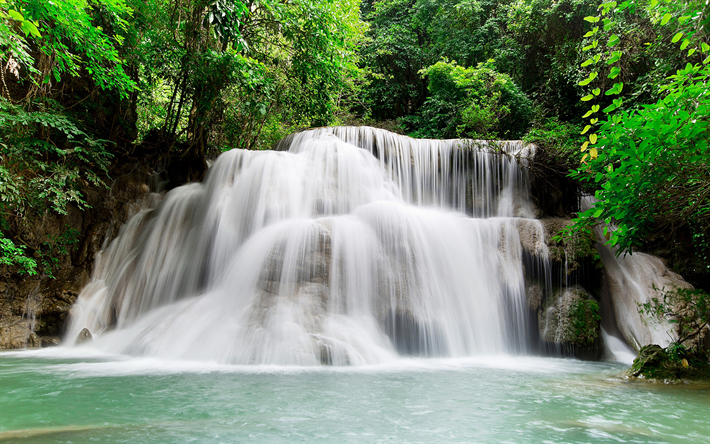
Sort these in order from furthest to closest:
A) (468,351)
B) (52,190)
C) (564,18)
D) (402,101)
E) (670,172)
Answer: (402,101)
(564,18)
(52,190)
(468,351)
(670,172)

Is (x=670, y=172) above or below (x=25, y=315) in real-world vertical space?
above

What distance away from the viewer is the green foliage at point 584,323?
24.2ft

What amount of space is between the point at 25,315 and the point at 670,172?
10.3 m

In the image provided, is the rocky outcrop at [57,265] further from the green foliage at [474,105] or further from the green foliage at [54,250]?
the green foliage at [474,105]

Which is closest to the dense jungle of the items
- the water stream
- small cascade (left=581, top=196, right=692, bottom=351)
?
small cascade (left=581, top=196, right=692, bottom=351)

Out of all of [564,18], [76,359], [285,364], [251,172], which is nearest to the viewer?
[285,364]

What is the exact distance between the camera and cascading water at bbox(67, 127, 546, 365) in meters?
6.41

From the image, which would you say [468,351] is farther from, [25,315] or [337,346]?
[25,315]

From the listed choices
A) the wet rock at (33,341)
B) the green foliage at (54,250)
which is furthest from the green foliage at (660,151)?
the green foliage at (54,250)

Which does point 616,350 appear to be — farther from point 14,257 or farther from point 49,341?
point 14,257

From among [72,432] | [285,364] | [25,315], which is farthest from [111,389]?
[25,315]

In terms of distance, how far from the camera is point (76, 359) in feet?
20.1

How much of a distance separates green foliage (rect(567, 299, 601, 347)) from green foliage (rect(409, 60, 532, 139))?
25.0ft

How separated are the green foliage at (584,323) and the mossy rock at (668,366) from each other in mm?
2014
